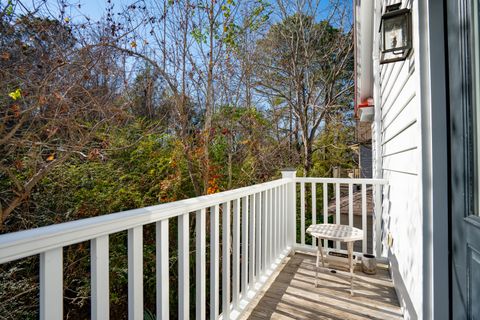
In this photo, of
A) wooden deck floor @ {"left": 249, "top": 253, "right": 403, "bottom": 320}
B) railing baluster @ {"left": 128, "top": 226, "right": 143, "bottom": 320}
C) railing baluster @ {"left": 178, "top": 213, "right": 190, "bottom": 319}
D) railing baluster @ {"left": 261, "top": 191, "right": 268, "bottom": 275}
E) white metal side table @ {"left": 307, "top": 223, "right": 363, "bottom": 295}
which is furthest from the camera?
railing baluster @ {"left": 261, "top": 191, "right": 268, "bottom": 275}

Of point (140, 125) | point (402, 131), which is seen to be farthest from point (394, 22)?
point (140, 125)

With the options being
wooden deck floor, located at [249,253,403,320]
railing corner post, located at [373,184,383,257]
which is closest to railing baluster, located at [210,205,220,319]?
wooden deck floor, located at [249,253,403,320]

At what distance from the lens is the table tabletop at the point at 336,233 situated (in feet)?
8.64

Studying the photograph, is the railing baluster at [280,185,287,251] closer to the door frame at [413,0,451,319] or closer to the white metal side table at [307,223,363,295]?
the white metal side table at [307,223,363,295]

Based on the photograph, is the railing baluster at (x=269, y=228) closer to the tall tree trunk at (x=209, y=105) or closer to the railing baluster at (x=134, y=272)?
the railing baluster at (x=134, y=272)

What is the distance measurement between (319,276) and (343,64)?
6.41m

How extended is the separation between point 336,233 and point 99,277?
7.66 ft

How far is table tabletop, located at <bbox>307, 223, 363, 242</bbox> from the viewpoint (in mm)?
2633

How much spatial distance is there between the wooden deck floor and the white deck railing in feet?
0.56

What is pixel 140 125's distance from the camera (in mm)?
4887

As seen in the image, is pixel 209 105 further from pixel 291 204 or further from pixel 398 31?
pixel 398 31

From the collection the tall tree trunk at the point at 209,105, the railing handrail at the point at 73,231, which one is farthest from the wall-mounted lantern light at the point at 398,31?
the tall tree trunk at the point at 209,105

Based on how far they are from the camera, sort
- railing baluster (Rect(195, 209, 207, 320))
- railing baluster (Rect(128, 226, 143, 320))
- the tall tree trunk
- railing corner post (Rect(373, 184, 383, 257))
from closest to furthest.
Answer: railing baluster (Rect(128, 226, 143, 320)) < railing baluster (Rect(195, 209, 207, 320)) < railing corner post (Rect(373, 184, 383, 257)) < the tall tree trunk

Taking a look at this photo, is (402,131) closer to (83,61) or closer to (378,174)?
(378,174)
